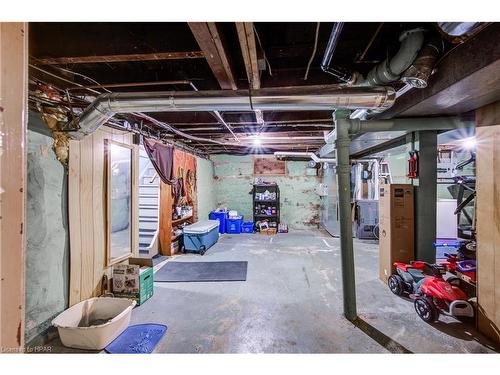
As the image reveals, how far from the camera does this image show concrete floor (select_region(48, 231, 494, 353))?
2.09 m

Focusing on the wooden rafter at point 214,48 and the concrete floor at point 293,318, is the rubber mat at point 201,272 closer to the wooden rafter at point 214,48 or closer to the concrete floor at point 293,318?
the concrete floor at point 293,318

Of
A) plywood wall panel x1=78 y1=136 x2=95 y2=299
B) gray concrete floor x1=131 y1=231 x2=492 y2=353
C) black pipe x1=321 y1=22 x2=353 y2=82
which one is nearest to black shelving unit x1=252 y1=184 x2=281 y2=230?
gray concrete floor x1=131 y1=231 x2=492 y2=353

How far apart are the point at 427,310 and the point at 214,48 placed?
3099 mm

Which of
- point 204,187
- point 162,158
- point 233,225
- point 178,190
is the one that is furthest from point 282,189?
point 162,158

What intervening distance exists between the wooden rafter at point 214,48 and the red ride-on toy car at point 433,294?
285 cm

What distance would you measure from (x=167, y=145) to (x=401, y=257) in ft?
14.1

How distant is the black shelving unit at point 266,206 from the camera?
297 inches

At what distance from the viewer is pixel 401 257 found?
10.6 ft

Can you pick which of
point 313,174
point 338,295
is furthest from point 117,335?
point 313,174

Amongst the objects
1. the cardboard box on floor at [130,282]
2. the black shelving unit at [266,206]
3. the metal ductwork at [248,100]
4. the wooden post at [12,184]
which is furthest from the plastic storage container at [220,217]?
the wooden post at [12,184]

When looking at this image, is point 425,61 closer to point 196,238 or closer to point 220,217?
point 196,238

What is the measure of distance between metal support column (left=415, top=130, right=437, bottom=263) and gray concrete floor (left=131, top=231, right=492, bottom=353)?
761 mm

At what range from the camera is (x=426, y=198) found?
3.12m

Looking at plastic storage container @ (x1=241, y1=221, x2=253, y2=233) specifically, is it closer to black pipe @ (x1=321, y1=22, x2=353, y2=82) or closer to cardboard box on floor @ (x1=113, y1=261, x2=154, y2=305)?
cardboard box on floor @ (x1=113, y1=261, x2=154, y2=305)
